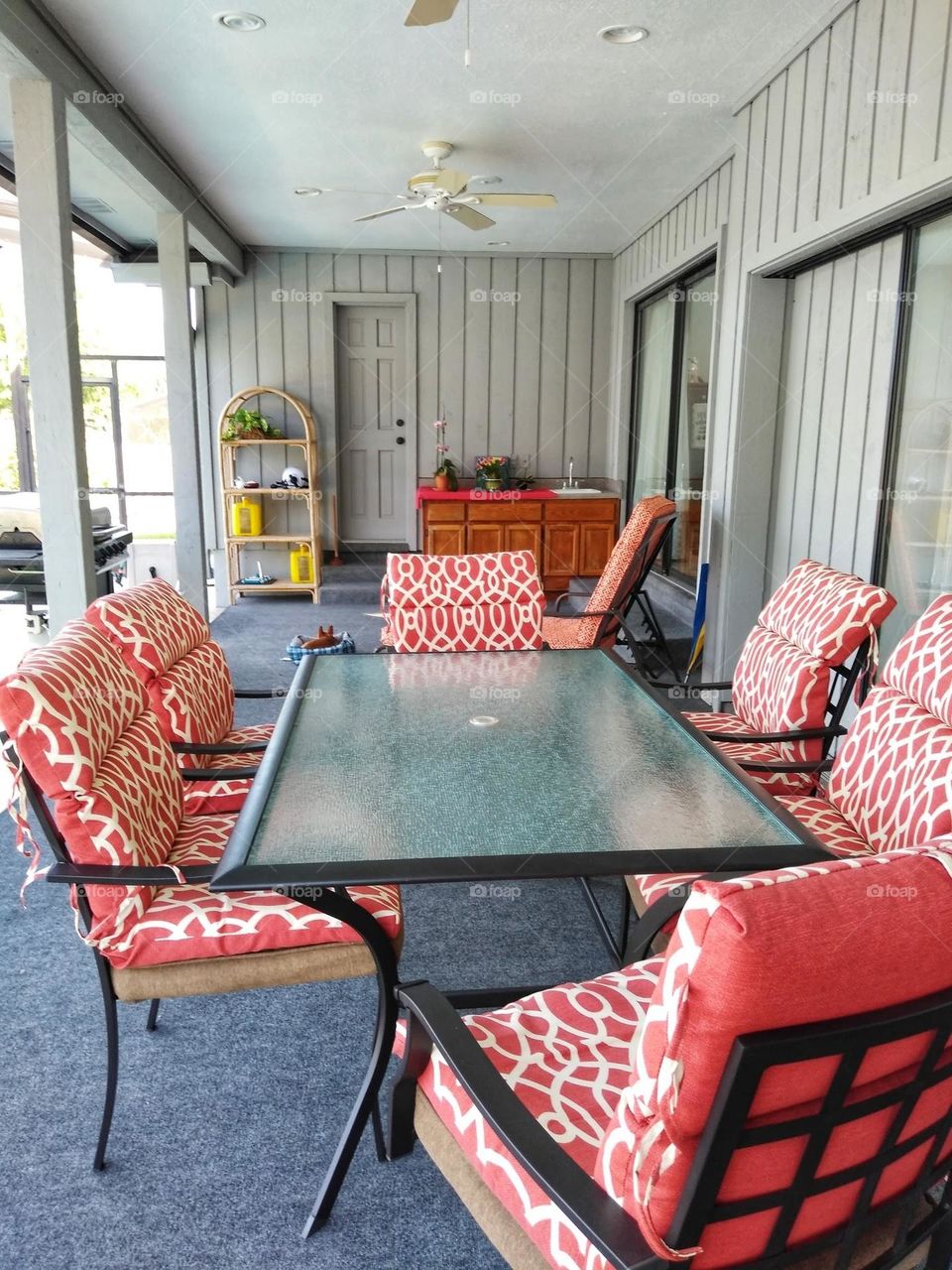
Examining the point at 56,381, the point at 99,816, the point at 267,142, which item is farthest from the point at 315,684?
the point at 267,142

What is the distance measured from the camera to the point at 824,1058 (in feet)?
2.57

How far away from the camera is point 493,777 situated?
70.4 inches

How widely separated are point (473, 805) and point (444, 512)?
5.47 meters

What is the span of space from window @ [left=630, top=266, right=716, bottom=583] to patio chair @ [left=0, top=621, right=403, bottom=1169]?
414 centimetres

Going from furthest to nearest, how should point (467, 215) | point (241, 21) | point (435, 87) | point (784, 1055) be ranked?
point (467, 215), point (435, 87), point (241, 21), point (784, 1055)

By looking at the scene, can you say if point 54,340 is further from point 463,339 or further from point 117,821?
point 463,339

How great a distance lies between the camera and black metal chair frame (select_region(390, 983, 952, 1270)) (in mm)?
771

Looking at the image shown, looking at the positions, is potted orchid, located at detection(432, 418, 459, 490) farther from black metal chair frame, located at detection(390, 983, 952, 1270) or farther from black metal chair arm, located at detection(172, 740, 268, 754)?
black metal chair frame, located at detection(390, 983, 952, 1270)

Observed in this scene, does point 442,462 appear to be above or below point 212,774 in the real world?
above

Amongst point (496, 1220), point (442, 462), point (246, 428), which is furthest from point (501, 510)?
point (496, 1220)

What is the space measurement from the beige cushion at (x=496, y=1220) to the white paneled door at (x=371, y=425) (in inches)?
274

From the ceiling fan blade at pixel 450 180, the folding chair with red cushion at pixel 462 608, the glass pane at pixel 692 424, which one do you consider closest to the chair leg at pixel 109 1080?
the folding chair with red cushion at pixel 462 608

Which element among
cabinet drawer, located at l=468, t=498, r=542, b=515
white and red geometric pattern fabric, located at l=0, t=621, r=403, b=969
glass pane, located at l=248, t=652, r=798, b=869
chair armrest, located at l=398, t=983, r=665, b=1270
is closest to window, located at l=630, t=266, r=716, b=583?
cabinet drawer, located at l=468, t=498, r=542, b=515

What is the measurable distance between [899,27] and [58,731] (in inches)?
134
